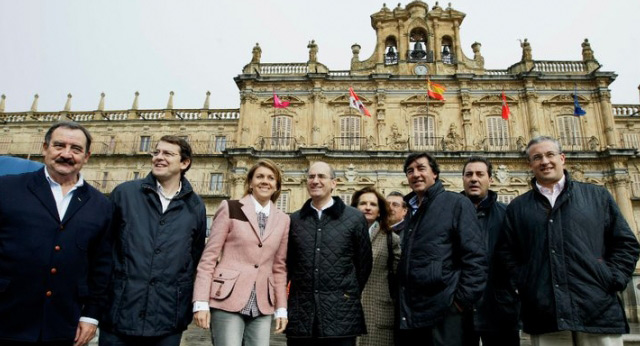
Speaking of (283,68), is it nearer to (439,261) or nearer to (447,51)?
(447,51)

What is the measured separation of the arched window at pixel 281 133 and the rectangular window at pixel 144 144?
961cm

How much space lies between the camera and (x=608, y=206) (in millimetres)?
3715

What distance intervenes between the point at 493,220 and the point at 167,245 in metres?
3.64

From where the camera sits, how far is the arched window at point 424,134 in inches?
947

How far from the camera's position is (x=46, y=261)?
3.11m

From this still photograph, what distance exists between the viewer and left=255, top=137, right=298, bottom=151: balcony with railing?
24.5 meters

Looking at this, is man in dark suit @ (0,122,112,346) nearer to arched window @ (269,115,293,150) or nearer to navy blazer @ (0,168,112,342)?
navy blazer @ (0,168,112,342)

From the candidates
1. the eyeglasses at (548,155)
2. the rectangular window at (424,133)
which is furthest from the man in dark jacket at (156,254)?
the rectangular window at (424,133)

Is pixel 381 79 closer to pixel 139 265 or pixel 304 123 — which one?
pixel 304 123

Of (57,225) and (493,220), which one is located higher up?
(493,220)

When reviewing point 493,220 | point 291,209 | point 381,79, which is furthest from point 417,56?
point 493,220

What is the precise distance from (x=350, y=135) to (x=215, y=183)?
30.8ft

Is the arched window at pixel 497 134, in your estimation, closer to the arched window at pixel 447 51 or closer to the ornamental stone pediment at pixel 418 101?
the ornamental stone pediment at pixel 418 101

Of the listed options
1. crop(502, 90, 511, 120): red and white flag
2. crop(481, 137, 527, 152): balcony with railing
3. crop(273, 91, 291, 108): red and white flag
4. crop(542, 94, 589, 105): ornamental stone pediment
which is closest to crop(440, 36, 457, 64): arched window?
crop(502, 90, 511, 120): red and white flag
